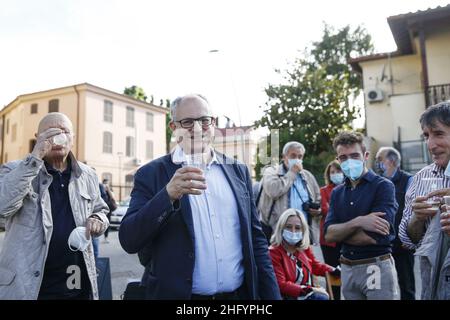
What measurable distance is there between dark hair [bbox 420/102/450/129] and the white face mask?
2.07m

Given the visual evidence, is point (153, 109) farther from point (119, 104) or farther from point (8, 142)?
point (8, 142)

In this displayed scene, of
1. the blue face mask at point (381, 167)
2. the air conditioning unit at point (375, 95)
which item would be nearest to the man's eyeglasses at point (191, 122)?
the blue face mask at point (381, 167)

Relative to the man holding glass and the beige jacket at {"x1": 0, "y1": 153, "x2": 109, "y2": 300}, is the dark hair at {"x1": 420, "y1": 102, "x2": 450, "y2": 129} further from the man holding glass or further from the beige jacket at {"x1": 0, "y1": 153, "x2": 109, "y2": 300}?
the beige jacket at {"x1": 0, "y1": 153, "x2": 109, "y2": 300}

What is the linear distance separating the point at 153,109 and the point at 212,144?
36.5m

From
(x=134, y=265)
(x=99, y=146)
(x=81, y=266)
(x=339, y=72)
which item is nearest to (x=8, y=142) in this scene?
(x=99, y=146)

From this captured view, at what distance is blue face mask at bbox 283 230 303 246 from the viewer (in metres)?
3.80

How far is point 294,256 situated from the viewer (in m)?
3.85

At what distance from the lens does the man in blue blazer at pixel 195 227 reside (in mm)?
1682

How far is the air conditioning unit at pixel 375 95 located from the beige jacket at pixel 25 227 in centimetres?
1572

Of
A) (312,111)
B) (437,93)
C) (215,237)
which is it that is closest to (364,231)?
(215,237)

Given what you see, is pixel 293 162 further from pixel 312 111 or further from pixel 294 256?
pixel 312 111

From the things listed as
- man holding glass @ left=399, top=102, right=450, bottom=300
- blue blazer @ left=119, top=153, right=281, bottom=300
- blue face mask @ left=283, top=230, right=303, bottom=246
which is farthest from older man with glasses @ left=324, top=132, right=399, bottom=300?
blue blazer @ left=119, top=153, right=281, bottom=300

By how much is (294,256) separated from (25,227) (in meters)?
2.50
